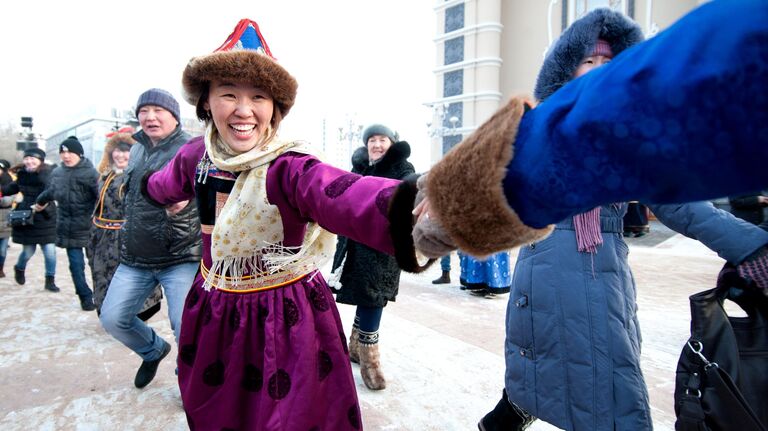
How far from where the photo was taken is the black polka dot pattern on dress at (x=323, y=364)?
1460 millimetres

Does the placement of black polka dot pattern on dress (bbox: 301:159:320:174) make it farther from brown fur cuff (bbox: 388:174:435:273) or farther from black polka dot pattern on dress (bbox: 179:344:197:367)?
black polka dot pattern on dress (bbox: 179:344:197:367)

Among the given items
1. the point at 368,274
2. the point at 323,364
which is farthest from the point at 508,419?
the point at 368,274

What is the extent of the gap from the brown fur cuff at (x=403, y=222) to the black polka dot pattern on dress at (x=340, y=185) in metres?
0.18

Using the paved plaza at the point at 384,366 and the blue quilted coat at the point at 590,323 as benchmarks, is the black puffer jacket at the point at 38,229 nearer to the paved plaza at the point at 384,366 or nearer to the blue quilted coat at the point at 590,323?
the paved plaza at the point at 384,366

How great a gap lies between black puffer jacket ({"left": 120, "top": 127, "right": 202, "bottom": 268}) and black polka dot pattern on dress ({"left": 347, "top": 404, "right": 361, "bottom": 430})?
1.79 meters

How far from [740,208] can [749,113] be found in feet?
6.82

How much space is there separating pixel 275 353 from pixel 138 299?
1.74m

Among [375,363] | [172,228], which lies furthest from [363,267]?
[172,228]

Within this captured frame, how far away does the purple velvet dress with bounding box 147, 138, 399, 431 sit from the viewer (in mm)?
1376

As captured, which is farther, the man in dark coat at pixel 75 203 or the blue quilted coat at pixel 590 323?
the man in dark coat at pixel 75 203

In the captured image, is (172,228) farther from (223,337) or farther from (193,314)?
(223,337)

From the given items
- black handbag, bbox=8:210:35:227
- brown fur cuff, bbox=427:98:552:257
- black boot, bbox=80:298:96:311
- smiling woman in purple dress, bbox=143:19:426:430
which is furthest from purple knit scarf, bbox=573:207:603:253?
black handbag, bbox=8:210:35:227

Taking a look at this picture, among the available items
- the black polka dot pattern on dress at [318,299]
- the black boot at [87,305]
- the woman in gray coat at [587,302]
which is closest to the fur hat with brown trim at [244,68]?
the black polka dot pattern on dress at [318,299]

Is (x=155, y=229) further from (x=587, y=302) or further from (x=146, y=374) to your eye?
(x=587, y=302)
